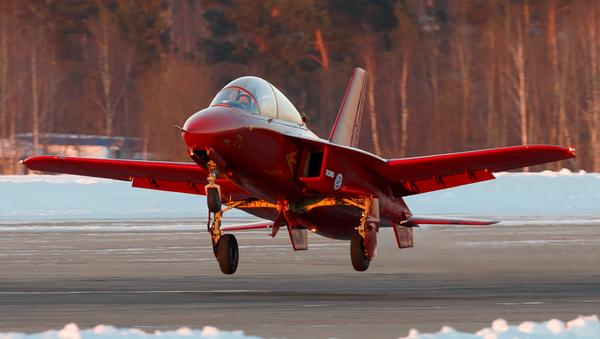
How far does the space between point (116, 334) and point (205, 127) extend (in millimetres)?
3806

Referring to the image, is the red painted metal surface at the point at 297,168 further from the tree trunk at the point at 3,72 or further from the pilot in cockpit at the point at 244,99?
the tree trunk at the point at 3,72

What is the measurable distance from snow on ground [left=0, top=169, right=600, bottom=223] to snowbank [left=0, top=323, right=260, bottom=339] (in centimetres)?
2398

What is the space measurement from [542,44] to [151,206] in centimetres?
3455

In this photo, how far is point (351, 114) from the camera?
17.0 meters

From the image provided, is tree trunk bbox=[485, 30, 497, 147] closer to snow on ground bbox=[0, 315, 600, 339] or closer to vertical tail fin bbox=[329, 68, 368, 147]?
vertical tail fin bbox=[329, 68, 368, 147]

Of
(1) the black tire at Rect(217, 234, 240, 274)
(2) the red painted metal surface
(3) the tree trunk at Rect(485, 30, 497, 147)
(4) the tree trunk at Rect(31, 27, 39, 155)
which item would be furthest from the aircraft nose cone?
(4) the tree trunk at Rect(31, 27, 39, 155)

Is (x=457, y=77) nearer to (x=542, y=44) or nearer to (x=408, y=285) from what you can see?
(x=542, y=44)

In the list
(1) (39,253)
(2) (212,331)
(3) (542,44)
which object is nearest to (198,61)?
(3) (542,44)

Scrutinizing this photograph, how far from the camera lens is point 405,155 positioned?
58.2 meters

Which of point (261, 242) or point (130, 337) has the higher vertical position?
point (130, 337)

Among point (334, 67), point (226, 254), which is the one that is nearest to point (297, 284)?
point (226, 254)

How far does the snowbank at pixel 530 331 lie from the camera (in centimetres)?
736

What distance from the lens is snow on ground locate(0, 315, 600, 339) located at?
738cm

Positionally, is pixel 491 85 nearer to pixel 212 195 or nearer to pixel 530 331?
pixel 212 195
